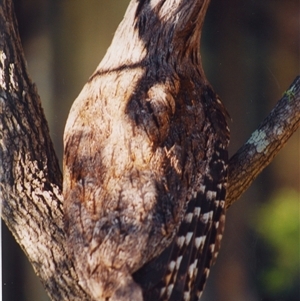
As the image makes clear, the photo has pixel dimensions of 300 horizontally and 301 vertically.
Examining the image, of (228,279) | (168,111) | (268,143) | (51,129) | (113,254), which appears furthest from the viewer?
(228,279)

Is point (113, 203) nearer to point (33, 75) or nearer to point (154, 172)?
point (154, 172)

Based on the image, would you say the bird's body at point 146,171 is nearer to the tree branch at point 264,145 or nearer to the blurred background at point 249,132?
the tree branch at point 264,145

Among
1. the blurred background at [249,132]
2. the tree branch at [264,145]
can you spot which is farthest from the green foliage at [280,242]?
the tree branch at [264,145]

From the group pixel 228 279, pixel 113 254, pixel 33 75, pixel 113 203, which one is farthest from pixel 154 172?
pixel 228 279

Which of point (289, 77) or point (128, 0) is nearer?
point (128, 0)

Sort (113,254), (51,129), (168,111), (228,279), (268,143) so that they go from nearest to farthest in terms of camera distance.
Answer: (113,254) → (168,111) → (268,143) → (51,129) → (228,279)

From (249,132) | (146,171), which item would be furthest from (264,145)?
(146,171)
